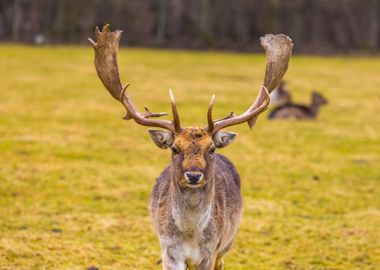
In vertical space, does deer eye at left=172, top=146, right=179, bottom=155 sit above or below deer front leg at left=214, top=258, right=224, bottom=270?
above

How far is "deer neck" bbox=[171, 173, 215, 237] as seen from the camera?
6.62 meters

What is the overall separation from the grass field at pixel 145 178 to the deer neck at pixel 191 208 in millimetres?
2195

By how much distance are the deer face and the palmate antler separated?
3.6 inches

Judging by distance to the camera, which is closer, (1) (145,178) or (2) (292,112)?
(1) (145,178)

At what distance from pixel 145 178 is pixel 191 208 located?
22.2 feet

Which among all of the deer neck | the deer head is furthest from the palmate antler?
the deer neck

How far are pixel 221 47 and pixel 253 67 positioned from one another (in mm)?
11292

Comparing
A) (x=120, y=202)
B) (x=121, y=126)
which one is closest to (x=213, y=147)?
(x=120, y=202)

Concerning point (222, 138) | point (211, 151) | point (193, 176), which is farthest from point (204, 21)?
point (193, 176)

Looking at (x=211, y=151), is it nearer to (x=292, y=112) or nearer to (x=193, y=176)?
(x=193, y=176)

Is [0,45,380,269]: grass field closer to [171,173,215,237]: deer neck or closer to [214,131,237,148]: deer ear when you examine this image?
[171,173,215,237]: deer neck

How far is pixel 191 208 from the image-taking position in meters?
6.63

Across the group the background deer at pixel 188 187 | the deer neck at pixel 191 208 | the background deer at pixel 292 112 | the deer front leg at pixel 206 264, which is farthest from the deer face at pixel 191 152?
the background deer at pixel 292 112

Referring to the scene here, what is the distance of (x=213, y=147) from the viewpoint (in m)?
6.62
